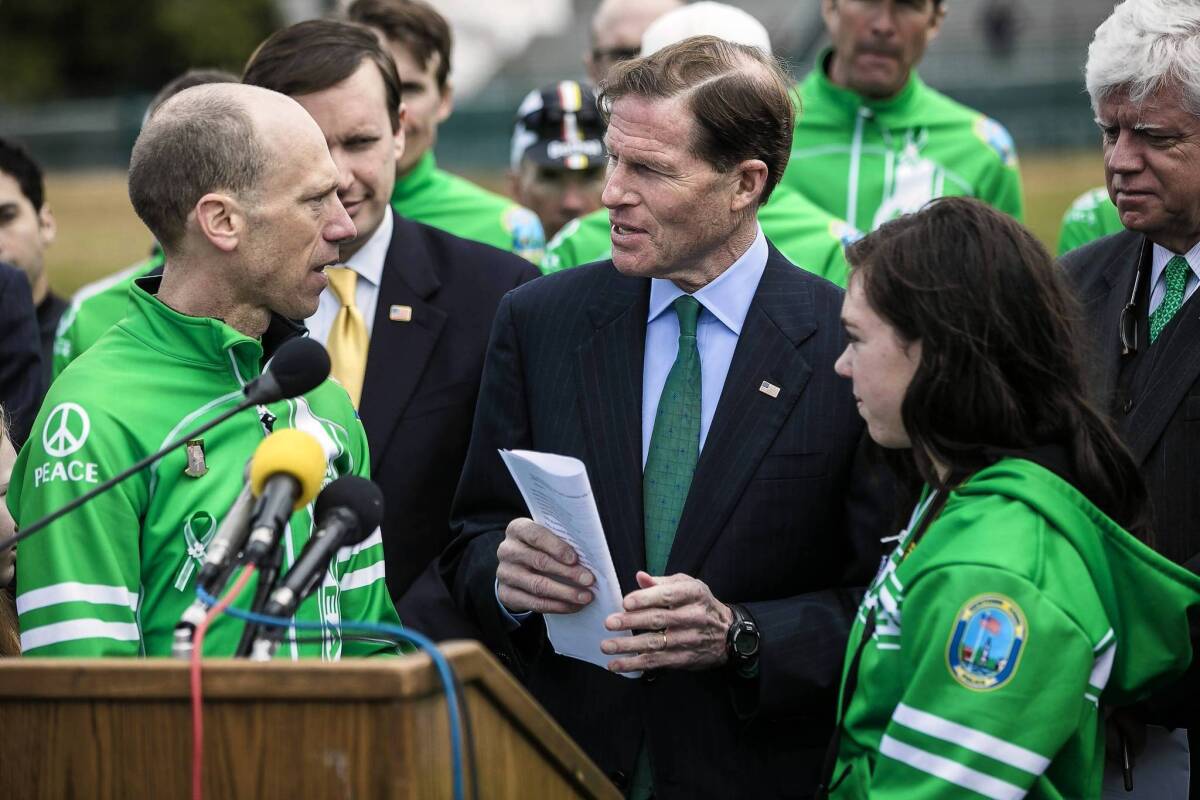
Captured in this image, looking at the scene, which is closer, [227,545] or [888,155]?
[227,545]

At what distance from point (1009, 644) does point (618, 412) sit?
4.01 ft

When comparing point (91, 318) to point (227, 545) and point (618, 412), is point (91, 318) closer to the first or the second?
point (618, 412)

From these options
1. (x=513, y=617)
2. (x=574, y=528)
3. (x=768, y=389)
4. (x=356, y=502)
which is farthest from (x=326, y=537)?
(x=768, y=389)

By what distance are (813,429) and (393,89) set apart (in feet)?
6.31

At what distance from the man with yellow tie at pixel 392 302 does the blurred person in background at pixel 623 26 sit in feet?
7.40

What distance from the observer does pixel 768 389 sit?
3.56 metres

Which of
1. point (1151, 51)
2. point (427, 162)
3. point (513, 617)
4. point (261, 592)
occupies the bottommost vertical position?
point (513, 617)

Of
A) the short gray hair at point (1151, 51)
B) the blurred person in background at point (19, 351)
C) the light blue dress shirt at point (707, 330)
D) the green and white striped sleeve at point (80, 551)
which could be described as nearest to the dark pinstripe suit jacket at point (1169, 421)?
the short gray hair at point (1151, 51)

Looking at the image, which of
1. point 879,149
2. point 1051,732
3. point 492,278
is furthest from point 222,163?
point 879,149

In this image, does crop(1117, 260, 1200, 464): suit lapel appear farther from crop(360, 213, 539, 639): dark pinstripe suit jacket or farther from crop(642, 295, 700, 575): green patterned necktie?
crop(360, 213, 539, 639): dark pinstripe suit jacket

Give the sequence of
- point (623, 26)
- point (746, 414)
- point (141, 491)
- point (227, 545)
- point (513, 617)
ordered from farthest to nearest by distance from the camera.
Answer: point (623, 26)
point (513, 617)
point (746, 414)
point (141, 491)
point (227, 545)

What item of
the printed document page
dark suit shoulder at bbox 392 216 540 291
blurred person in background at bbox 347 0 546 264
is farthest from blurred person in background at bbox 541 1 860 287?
the printed document page

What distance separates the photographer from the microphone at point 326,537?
92.9 inches

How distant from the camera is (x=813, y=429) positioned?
140 inches
